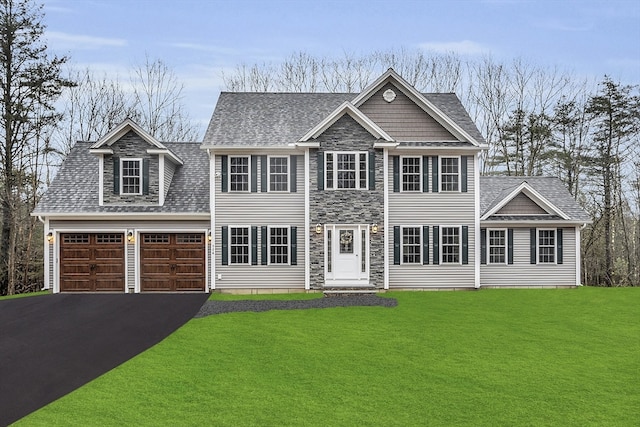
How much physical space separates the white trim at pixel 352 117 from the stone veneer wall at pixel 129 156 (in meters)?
6.19

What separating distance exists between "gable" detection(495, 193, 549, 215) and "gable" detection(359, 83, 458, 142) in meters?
3.82

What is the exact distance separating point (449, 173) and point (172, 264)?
11.5 metres

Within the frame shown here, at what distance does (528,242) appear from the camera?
21.1m

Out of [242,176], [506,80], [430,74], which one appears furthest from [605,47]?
[242,176]

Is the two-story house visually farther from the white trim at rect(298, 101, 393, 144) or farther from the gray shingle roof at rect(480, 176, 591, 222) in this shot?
the gray shingle roof at rect(480, 176, 591, 222)

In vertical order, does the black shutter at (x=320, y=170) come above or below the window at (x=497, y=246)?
above

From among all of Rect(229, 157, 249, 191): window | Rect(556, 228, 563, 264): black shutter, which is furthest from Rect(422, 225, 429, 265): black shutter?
Rect(229, 157, 249, 191): window

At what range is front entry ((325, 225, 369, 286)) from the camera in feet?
63.6

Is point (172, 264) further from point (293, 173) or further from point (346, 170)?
point (346, 170)

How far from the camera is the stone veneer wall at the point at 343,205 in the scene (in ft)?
63.7

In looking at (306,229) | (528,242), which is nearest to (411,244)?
(306,229)

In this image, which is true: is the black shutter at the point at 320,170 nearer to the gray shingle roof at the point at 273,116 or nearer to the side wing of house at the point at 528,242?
the gray shingle roof at the point at 273,116

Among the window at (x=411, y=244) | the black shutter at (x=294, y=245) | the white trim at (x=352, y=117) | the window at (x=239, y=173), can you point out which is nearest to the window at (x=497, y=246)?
the window at (x=411, y=244)

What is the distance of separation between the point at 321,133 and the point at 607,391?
13744 millimetres
